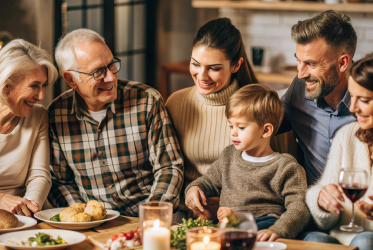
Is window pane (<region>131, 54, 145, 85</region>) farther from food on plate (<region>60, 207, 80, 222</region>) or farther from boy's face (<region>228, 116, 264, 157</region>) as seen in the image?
food on plate (<region>60, 207, 80, 222</region>)

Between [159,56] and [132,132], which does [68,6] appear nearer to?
[159,56]

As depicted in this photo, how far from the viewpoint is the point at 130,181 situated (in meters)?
2.23

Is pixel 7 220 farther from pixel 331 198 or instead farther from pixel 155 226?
pixel 331 198

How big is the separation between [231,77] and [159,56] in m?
3.62

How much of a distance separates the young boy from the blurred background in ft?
7.51

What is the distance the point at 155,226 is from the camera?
4.30ft

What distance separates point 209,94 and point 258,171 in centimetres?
53

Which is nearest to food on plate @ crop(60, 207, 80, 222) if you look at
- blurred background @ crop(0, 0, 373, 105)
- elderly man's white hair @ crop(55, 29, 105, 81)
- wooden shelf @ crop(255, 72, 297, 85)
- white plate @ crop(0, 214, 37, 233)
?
white plate @ crop(0, 214, 37, 233)

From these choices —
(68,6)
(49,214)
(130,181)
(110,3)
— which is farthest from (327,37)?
(110,3)

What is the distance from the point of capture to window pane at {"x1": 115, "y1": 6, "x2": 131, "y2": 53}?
516 centimetres

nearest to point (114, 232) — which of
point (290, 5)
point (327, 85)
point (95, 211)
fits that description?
Result: point (95, 211)

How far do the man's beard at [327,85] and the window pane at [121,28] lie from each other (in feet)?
11.5

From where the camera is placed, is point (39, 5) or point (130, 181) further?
point (39, 5)

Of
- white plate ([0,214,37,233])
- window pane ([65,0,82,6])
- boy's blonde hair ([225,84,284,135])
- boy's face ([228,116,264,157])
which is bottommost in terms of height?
white plate ([0,214,37,233])
